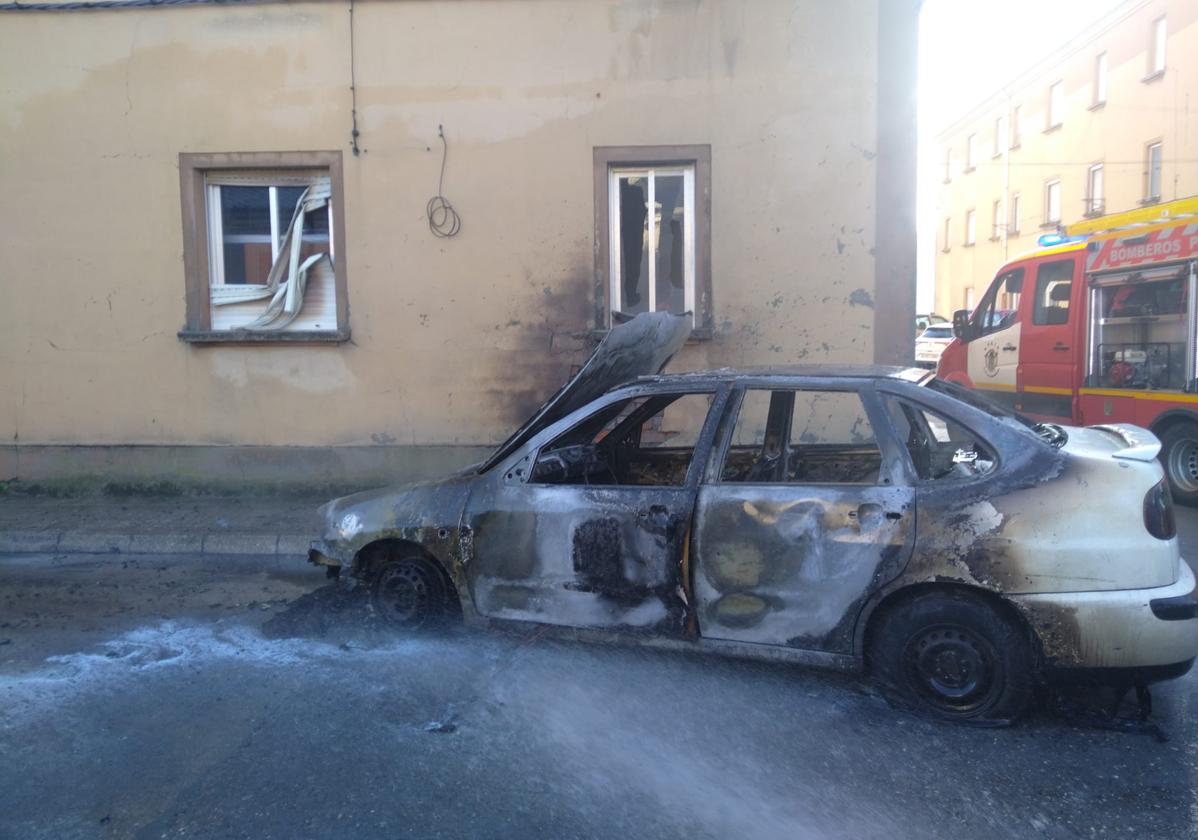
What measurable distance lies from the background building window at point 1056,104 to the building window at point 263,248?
86.6 ft

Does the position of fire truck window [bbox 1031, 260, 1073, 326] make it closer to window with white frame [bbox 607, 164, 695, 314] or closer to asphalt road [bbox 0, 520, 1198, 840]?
window with white frame [bbox 607, 164, 695, 314]

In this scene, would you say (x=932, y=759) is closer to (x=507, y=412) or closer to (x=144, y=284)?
(x=507, y=412)

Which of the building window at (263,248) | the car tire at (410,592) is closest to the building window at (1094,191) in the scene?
the building window at (263,248)

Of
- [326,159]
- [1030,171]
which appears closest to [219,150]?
[326,159]

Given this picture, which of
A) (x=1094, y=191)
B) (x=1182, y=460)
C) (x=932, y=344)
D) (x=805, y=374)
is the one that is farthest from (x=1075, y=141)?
(x=805, y=374)

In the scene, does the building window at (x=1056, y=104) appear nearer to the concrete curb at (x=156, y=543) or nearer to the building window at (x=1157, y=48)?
the building window at (x=1157, y=48)

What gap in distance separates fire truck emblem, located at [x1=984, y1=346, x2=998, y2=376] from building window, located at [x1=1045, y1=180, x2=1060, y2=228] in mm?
20357

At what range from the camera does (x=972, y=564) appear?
3721 mm

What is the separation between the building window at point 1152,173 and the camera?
23562 mm

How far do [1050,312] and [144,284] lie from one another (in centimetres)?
930

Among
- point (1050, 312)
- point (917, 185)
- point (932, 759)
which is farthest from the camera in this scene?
point (1050, 312)

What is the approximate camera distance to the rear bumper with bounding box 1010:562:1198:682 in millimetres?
3551

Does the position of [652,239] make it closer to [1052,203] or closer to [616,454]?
[616,454]

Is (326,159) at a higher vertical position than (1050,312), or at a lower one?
higher
